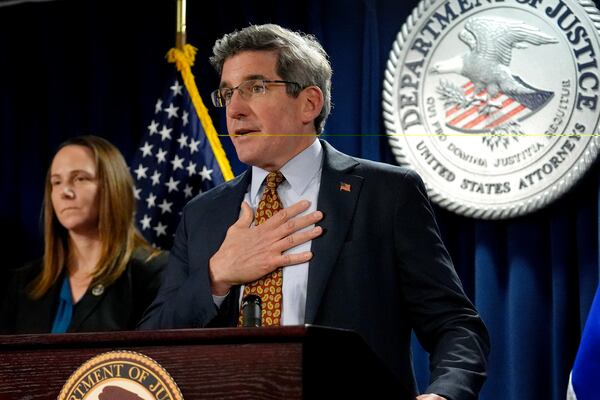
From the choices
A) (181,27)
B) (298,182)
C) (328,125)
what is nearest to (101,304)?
(328,125)

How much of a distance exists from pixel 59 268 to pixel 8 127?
1094mm

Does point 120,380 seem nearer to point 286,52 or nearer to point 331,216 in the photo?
point 331,216

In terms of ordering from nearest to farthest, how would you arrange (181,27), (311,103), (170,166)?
1. (311,103)
2. (181,27)
3. (170,166)

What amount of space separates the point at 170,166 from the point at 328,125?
708 mm

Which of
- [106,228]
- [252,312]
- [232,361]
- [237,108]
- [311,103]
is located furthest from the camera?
[106,228]

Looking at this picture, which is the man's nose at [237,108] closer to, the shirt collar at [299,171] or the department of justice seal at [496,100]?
the shirt collar at [299,171]

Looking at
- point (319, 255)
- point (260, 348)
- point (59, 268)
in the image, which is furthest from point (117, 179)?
point (260, 348)

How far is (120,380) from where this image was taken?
62.1 inches

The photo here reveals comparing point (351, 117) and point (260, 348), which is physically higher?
point (351, 117)

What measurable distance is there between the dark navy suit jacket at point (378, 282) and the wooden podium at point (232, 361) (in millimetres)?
478

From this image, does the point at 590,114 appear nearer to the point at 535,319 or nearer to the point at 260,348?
the point at 535,319

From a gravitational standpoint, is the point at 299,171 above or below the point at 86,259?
above

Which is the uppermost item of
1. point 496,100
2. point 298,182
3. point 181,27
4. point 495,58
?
point 181,27

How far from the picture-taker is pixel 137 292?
3.39 m
